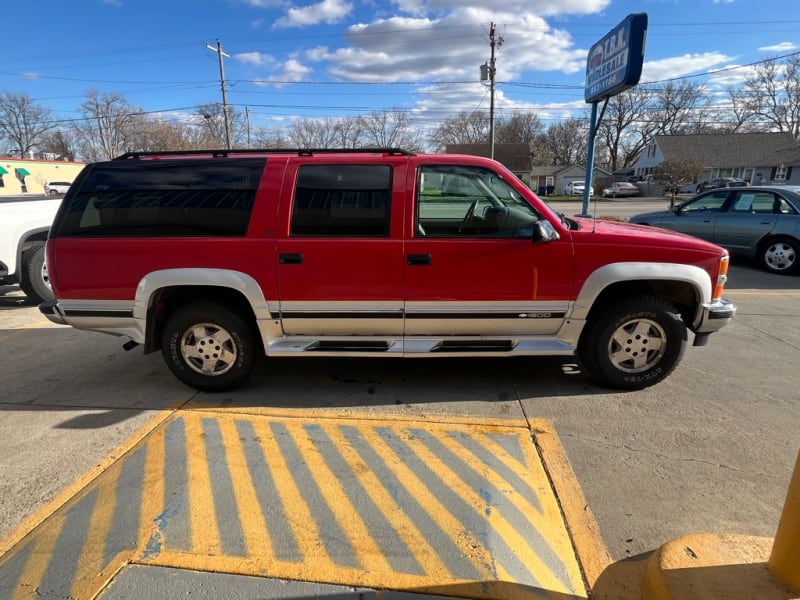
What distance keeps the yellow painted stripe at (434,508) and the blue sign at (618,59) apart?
9.19 m

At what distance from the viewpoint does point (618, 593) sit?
2.04 metres

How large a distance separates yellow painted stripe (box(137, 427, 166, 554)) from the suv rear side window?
60.8 inches

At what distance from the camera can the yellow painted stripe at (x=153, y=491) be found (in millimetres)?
2355

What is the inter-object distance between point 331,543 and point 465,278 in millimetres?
2048

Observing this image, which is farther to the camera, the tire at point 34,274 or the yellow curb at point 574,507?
the tire at point 34,274

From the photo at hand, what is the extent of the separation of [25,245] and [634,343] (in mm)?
7849

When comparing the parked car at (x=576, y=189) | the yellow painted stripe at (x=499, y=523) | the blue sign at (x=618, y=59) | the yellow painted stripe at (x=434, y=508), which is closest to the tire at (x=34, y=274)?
the yellow painted stripe at (x=434, y=508)

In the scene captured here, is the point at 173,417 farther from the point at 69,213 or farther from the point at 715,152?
the point at 715,152

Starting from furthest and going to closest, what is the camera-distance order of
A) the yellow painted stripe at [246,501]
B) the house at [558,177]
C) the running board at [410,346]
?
the house at [558,177] < the running board at [410,346] < the yellow painted stripe at [246,501]

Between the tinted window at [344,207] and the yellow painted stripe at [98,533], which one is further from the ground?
the tinted window at [344,207]

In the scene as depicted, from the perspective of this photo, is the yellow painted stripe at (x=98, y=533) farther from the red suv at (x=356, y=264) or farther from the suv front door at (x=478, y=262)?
the suv front door at (x=478, y=262)

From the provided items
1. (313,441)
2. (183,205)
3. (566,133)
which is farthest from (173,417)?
(566,133)

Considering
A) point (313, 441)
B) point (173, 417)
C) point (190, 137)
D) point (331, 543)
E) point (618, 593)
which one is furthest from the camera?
point (190, 137)

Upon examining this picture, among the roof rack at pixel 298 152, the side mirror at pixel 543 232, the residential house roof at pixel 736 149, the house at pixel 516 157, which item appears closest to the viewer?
the side mirror at pixel 543 232
